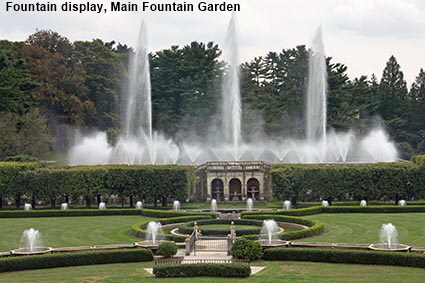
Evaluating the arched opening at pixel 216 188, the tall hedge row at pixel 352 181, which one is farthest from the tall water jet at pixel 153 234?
the arched opening at pixel 216 188

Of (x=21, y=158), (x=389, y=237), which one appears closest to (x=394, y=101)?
(x=21, y=158)

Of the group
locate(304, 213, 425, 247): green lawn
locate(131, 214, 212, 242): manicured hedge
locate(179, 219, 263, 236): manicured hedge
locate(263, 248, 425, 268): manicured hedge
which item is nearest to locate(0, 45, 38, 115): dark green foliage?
locate(131, 214, 212, 242): manicured hedge

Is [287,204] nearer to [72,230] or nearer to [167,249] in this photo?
[72,230]

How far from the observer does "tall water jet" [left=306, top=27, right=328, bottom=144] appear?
7731 centimetres

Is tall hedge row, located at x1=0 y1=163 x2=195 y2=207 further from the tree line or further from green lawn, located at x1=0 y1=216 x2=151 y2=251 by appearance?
the tree line

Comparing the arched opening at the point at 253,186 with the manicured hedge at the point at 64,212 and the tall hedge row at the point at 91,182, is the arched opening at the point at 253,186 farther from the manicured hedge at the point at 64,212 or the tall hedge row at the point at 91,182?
the manicured hedge at the point at 64,212

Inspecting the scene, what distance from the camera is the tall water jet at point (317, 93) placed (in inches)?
3044

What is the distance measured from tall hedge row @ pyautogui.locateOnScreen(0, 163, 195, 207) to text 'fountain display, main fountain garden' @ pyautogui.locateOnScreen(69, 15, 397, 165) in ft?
30.4

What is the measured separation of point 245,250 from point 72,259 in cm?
870

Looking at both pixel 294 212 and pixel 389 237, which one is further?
pixel 294 212

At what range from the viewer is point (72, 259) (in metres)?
34.0

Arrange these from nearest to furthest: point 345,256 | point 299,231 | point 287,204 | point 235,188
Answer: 1. point 345,256
2. point 299,231
3. point 287,204
4. point 235,188

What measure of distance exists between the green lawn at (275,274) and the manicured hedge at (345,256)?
1.63 ft

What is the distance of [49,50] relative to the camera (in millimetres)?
101000
